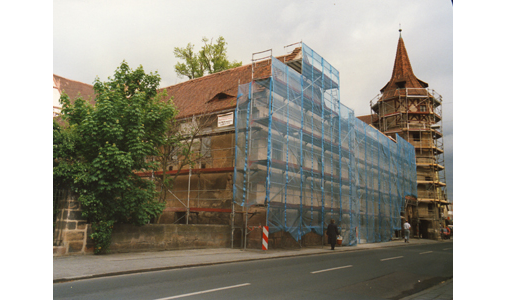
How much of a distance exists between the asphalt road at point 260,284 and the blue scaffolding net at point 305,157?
7.88 metres

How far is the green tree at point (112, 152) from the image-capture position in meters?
13.1

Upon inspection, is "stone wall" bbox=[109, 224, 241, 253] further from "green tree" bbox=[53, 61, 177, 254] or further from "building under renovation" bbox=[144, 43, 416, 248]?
"building under renovation" bbox=[144, 43, 416, 248]

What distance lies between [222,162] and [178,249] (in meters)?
8.01

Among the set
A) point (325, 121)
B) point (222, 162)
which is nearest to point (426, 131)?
point (325, 121)

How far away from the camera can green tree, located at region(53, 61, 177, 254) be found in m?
13.1

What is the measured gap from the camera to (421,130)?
45656 mm

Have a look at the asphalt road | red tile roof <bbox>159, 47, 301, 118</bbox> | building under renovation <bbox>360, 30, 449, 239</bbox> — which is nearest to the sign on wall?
red tile roof <bbox>159, 47, 301, 118</bbox>

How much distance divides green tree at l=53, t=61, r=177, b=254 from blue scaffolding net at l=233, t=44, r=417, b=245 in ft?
18.9

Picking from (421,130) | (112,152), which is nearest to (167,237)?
(112,152)

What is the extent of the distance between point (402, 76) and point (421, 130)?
28.7ft
